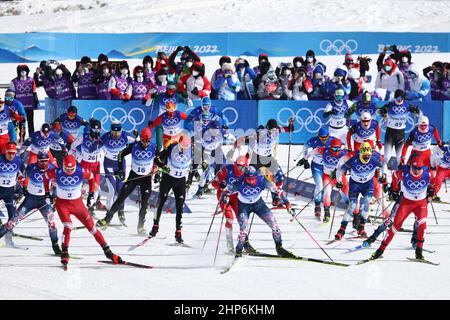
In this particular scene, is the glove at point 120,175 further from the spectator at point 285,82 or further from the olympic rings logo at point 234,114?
the spectator at point 285,82

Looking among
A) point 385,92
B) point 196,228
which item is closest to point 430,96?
point 385,92

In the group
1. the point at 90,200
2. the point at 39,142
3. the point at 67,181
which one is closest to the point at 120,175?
the point at 90,200

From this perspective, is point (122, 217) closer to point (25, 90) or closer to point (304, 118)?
point (25, 90)

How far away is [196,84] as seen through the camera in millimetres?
23969

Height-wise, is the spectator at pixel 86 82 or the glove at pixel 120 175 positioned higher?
the spectator at pixel 86 82

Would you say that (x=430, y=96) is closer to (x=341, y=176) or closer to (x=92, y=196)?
(x=341, y=176)

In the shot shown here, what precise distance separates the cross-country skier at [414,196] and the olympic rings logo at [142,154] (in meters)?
4.41

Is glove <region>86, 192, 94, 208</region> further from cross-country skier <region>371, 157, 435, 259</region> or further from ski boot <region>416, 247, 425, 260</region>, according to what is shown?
ski boot <region>416, 247, 425, 260</region>

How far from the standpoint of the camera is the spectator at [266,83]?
2469cm

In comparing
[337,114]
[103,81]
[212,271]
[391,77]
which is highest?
[391,77]

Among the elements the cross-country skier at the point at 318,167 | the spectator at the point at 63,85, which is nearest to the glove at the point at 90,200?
the cross-country skier at the point at 318,167

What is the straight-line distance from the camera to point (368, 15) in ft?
144

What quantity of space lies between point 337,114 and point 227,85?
3936 mm

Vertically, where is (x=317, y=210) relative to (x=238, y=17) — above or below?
below
